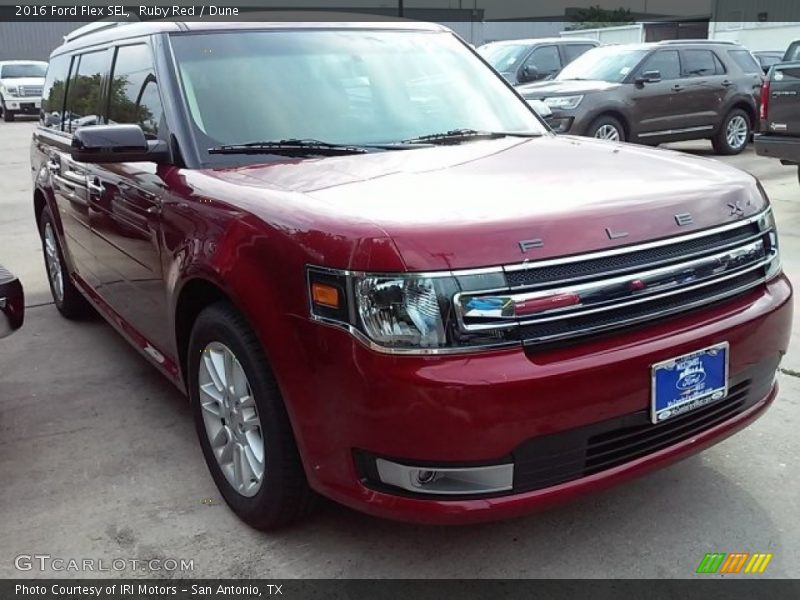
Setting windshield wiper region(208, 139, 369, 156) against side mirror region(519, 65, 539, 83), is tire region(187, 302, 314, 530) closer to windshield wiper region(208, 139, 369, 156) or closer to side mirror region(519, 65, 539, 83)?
windshield wiper region(208, 139, 369, 156)

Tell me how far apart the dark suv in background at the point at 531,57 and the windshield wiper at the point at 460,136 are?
10187 mm

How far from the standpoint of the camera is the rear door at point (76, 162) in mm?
4238

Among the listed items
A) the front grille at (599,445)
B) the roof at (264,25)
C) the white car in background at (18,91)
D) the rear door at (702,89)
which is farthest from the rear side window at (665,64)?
the white car in background at (18,91)

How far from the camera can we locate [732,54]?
13039mm

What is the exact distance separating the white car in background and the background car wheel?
19.2m

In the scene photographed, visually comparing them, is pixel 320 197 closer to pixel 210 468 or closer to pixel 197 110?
pixel 197 110

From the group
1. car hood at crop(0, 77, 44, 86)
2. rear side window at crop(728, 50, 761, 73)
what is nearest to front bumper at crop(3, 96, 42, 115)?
car hood at crop(0, 77, 44, 86)

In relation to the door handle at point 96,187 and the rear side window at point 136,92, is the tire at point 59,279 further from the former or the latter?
the rear side window at point 136,92

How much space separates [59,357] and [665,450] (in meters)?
3.72

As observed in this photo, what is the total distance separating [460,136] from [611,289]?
55.8 inches

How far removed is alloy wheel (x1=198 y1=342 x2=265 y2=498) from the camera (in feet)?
8.94

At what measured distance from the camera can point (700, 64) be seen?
1254 centimetres

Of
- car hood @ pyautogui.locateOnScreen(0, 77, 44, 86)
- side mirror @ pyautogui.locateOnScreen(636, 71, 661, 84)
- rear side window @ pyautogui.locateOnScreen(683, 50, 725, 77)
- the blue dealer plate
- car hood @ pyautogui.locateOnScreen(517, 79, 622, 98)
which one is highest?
rear side window @ pyautogui.locateOnScreen(683, 50, 725, 77)

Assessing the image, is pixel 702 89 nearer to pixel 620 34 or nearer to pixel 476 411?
pixel 476 411
